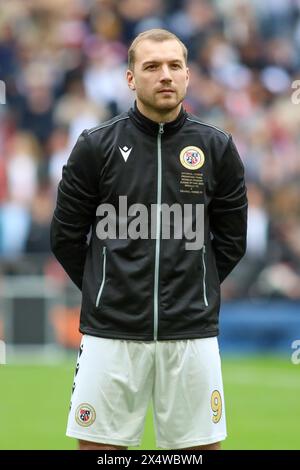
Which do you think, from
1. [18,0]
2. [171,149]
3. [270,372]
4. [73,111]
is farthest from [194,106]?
[171,149]

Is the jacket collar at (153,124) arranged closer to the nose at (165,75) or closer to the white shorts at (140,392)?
the nose at (165,75)

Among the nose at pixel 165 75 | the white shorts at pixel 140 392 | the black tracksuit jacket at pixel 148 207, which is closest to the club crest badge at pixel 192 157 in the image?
the black tracksuit jacket at pixel 148 207

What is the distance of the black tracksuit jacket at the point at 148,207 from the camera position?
211 inches

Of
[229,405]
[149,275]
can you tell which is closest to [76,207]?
[149,275]

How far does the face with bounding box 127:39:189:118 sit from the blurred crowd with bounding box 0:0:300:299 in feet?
27.6

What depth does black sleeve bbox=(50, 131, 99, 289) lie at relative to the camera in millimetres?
5457

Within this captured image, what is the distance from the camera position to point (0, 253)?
1445 cm

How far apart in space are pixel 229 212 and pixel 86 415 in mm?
1140

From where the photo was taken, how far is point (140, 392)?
5383 mm

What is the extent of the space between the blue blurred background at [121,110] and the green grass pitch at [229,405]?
0.69 m

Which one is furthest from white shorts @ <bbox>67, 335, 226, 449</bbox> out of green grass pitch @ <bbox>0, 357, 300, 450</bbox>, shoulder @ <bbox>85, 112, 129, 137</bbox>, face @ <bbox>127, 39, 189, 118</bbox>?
green grass pitch @ <bbox>0, 357, 300, 450</bbox>

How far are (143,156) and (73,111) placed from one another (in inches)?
419

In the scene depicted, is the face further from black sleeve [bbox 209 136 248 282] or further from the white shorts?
the white shorts

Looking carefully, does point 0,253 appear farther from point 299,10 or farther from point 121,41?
point 299,10
